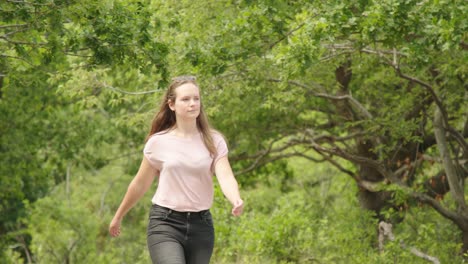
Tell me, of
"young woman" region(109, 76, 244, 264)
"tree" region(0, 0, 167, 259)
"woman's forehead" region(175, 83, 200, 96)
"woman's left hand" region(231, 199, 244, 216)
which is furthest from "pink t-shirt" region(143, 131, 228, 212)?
"tree" region(0, 0, 167, 259)

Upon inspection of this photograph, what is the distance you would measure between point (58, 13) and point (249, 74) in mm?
4502

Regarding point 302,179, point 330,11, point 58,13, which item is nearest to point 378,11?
point 330,11

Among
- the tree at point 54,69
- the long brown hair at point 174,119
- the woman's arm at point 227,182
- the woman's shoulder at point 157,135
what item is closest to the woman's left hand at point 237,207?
the woman's arm at point 227,182

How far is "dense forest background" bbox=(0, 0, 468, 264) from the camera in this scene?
907 cm

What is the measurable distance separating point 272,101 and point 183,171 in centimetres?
783

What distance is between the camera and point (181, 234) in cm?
547

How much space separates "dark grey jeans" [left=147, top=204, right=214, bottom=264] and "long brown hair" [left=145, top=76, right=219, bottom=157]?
16.7 inches

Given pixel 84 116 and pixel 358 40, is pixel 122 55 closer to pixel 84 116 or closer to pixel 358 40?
pixel 358 40

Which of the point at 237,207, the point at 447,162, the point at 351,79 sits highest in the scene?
the point at 237,207

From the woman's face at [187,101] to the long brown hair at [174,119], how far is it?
50 mm

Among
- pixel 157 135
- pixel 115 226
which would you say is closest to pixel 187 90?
pixel 157 135

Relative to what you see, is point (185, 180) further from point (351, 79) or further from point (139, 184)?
point (351, 79)

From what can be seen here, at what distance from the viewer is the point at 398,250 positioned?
1256 cm

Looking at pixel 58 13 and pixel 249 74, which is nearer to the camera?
pixel 58 13
